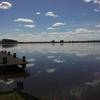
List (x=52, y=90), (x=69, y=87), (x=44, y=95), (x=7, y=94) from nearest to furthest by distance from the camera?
(x=7, y=94), (x=44, y=95), (x=52, y=90), (x=69, y=87)

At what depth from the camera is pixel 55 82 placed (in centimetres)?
2198

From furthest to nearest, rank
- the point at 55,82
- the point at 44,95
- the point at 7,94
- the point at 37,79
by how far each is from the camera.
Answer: the point at 37,79, the point at 55,82, the point at 44,95, the point at 7,94

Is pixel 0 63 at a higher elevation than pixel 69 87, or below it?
higher

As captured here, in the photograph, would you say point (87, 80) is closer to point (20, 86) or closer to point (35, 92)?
point (35, 92)

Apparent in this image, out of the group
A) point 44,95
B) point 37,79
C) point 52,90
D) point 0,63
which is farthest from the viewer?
point 0,63

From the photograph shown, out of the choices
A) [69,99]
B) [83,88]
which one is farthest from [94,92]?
[69,99]

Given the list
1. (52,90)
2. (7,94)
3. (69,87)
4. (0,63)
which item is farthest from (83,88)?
(0,63)

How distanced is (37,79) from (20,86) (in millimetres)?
7305

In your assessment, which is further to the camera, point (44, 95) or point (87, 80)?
point (87, 80)

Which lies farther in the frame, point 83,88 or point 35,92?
point 83,88

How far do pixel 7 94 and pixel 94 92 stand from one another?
769 centimetres

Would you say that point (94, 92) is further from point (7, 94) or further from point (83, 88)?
point (7, 94)

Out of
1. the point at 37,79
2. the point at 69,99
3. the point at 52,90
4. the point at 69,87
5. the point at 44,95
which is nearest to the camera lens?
the point at 69,99

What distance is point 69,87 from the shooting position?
19734 mm
